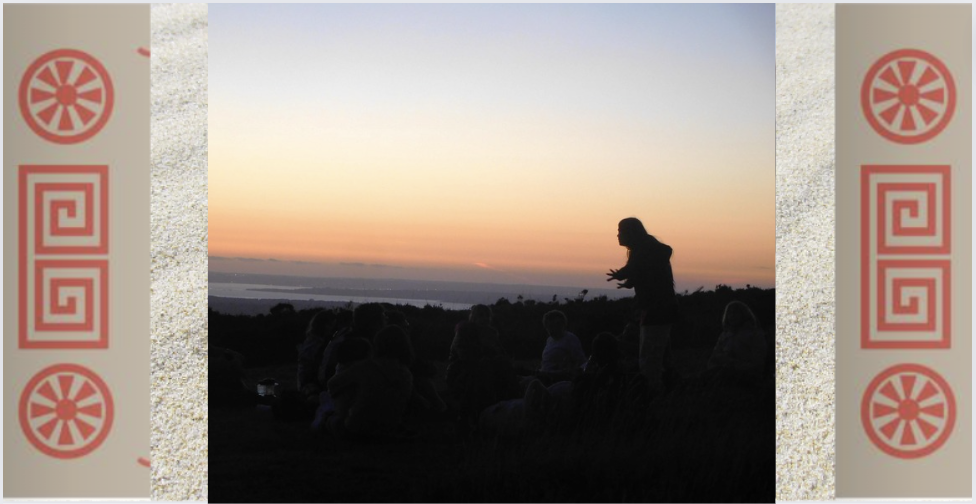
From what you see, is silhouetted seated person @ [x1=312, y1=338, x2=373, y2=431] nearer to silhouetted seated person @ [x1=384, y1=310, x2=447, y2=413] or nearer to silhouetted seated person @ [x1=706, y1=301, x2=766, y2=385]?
silhouetted seated person @ [x1=384, y1=310, x2=447, y2=413]

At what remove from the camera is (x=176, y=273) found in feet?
20.6

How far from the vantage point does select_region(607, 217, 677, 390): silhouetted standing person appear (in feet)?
21.0

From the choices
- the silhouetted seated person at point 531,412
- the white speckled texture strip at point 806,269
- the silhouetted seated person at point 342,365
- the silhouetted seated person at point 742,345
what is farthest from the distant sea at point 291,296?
the white speckled texture strip at point 806,269

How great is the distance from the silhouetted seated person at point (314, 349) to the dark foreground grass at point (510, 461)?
4.7 inches

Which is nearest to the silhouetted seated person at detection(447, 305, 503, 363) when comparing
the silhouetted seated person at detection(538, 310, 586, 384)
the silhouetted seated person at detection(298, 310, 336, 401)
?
the silhouetted seated person at detection(538, 310, 586, 384)

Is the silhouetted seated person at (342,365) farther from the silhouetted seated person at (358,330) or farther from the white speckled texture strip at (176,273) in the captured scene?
the white speckled texture strip at (176,273)

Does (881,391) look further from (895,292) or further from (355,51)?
(355,51)

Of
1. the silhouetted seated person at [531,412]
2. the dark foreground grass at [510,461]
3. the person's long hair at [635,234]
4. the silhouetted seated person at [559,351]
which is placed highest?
the person's long hair at [635,234]

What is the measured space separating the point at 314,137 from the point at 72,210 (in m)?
1.46

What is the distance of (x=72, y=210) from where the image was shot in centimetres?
632

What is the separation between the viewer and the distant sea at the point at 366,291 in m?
6.32

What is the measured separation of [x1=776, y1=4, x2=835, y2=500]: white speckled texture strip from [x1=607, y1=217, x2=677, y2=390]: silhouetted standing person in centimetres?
64

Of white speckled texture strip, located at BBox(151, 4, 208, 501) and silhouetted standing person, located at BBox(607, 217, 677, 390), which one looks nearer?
white speckled texture strip, located at BBox(151, 4, 208, 501)

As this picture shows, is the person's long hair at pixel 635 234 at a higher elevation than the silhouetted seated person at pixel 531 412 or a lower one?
higher
